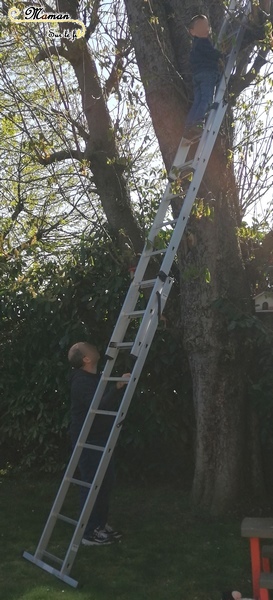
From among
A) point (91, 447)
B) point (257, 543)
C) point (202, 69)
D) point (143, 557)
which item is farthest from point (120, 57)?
point (257, 543)

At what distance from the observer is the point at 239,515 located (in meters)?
6.57

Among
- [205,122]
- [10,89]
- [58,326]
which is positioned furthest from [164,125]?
[58,326]

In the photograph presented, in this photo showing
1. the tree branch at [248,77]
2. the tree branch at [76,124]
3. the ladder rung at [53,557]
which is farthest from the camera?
the tree branch at [76,124]

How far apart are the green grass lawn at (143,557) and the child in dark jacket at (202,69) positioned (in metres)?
3.51

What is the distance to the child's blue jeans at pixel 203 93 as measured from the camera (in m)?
6.17

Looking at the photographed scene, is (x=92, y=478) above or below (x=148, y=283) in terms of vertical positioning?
below

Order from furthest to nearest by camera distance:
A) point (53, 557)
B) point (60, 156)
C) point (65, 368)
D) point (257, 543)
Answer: point (65, 368), point (60, 156), point (53, 557), point (257, 543)

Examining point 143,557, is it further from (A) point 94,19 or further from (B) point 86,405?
(A) point 94,19

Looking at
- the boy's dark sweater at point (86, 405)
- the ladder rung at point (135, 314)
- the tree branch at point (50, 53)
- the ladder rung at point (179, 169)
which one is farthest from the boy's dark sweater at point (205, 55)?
the boy's dark sweater at point (86, 405)

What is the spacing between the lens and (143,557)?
5816mm

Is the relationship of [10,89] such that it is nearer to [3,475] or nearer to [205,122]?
[205,122]

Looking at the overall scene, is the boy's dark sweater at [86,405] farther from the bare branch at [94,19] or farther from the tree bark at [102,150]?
the bare branch at [94,19]

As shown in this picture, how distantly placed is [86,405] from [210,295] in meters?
1.54

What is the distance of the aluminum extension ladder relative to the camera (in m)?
5.35
